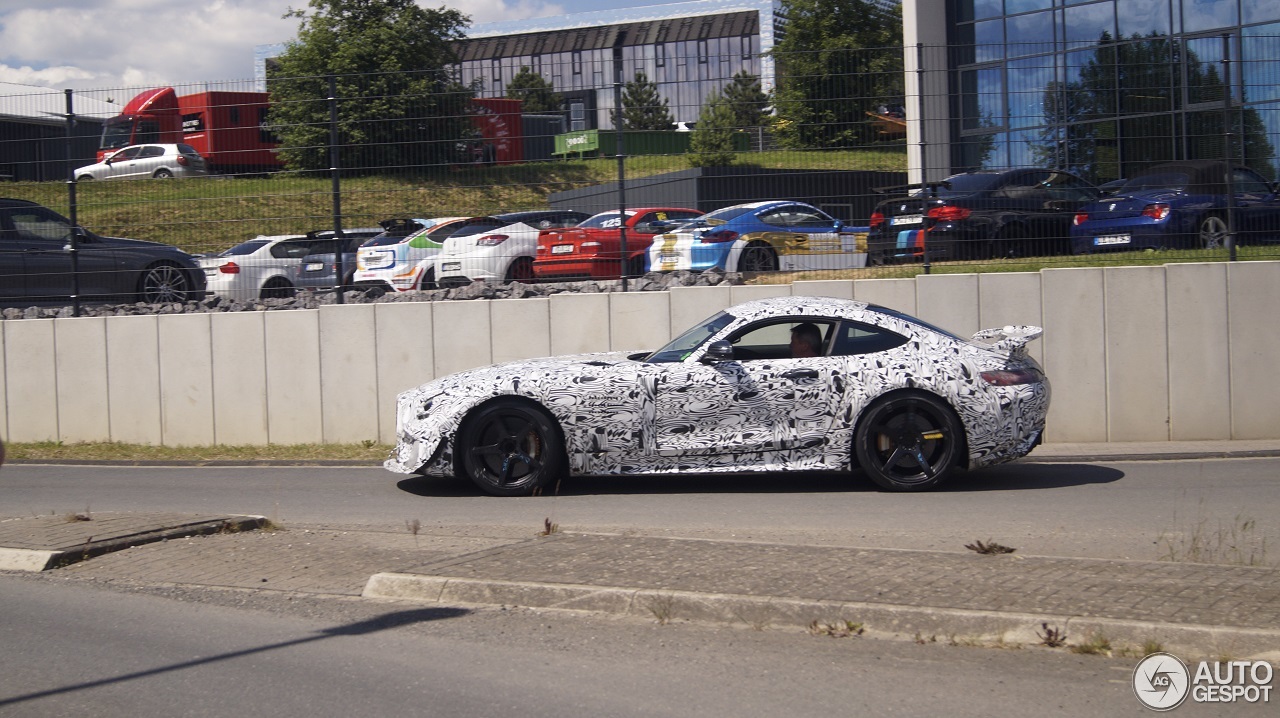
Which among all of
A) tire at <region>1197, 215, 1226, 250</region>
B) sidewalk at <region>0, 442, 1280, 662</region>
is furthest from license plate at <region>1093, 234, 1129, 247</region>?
sidewalk at <region>0, 442, 1280, 662</region>

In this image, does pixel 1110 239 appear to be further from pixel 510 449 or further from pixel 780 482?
pixel 510 449

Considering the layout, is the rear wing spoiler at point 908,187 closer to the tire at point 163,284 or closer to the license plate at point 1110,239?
the license plate at point 1110,239

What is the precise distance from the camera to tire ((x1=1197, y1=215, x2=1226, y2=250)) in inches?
468

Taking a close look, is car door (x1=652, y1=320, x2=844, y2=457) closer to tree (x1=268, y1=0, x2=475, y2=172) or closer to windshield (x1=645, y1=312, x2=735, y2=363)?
windshield (x1=645, y1=312, x2=735, y2=363)

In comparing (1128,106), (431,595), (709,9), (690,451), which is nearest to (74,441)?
(690,451)

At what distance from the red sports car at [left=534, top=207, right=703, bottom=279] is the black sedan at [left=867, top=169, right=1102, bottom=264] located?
2.25m

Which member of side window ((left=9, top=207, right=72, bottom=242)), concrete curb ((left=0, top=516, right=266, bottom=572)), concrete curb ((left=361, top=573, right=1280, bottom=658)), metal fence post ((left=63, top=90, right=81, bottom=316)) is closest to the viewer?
concrete curb ((left=361, top=573, right=1280, bottom=658))

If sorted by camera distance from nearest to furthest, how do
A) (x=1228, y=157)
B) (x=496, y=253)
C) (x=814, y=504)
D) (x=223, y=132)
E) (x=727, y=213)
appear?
(x=814, y=504)
(x=1228, y=157)
(x=727, y=213)
(x=223, y=132)
(x=496, y=253)

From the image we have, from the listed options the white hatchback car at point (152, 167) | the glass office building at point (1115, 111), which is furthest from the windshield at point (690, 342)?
the white hatchback car at point (152, 167)

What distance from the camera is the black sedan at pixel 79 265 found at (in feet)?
46.4

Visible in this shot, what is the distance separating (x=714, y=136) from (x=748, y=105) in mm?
559

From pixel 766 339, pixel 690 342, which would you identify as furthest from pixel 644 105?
pixel 766 339

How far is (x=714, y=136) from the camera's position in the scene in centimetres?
1227

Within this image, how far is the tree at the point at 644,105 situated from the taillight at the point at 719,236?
1.34 m
